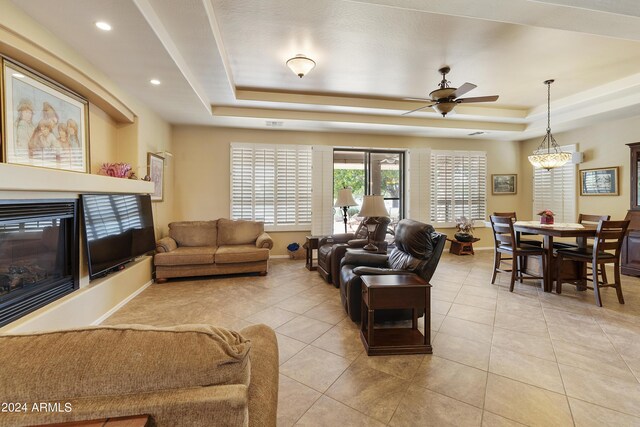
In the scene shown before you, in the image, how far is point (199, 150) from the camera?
17.9ft

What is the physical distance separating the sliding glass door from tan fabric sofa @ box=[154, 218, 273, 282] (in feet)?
7.05

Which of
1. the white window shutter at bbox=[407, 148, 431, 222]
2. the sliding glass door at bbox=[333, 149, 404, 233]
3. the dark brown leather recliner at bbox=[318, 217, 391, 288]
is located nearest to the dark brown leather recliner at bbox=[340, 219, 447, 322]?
the dark brown leather recliner at bbox=[318, 217, 391, 288]

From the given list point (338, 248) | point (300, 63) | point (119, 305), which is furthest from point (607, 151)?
point (119, 305)

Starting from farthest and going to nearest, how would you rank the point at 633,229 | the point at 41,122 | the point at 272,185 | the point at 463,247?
the point at 463,247 → the point at 272,185 → the point at 633,229 → the point at 41,122

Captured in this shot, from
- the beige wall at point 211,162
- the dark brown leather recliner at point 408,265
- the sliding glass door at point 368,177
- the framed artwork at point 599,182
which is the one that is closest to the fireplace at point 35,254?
the dark brown leather recliner at point 408,265

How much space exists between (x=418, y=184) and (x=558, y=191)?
2888 millimetres

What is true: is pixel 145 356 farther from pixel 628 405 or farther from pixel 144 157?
pixel 144 157

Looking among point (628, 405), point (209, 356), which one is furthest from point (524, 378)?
point (209, 356)

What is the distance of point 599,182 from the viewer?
17.0 feet

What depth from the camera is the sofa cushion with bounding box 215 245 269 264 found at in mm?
4328

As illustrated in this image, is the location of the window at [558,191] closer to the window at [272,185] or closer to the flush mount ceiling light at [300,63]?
the window at [272,185]

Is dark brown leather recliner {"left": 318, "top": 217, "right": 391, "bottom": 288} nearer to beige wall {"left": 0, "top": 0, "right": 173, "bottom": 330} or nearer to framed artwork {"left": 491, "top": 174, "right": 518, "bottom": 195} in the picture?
beige wall {"left": 0, "top": 0, "right": 173, "bottom": 330}

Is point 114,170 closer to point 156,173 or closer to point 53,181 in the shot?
point 53,181

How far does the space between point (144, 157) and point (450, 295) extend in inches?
188
